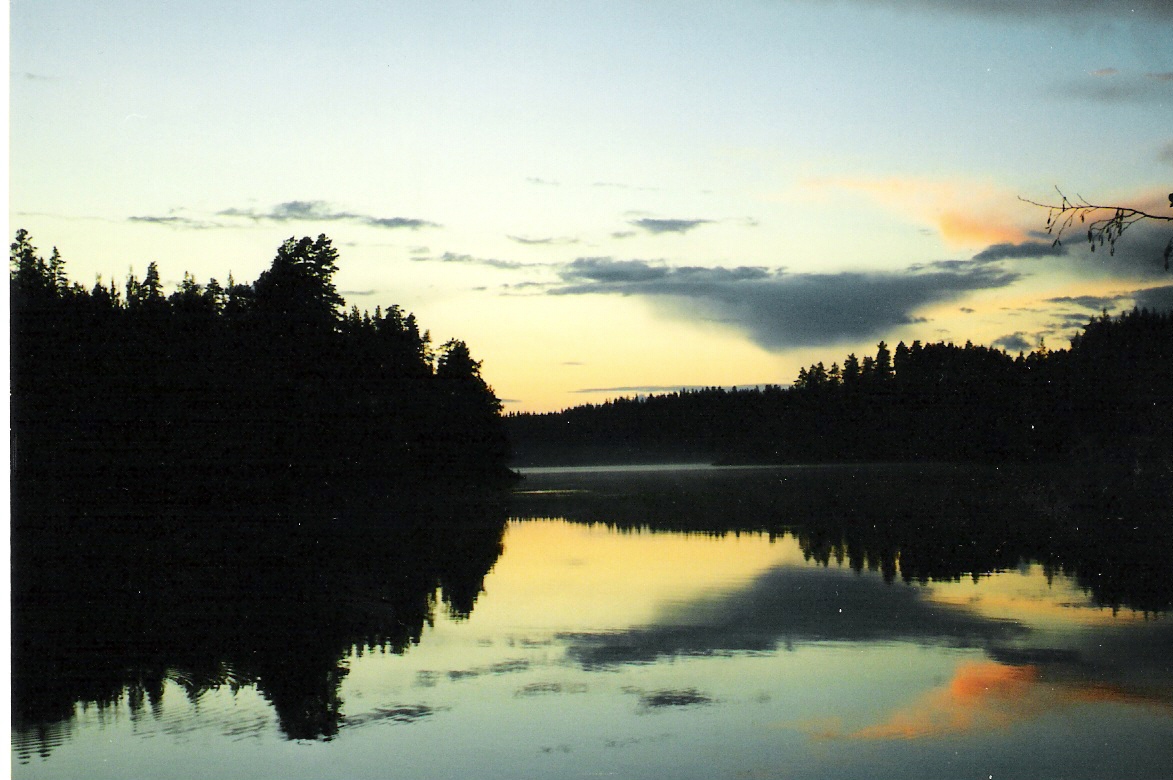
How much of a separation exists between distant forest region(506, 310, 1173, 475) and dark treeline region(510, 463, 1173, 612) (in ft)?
19.6

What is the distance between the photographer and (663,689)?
1286 centimetres

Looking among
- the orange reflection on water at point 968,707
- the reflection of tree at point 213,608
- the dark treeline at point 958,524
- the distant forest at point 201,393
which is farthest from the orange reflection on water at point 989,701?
the distant forest at point 201,393

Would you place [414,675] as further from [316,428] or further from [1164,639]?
[316,428]

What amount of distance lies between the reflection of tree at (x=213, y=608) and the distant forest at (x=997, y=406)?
34498 mm

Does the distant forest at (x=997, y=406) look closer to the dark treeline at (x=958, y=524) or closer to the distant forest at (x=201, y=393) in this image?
the dark treeline at (x=958, y=524)

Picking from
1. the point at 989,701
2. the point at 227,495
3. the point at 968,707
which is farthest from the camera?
the point at 227,495

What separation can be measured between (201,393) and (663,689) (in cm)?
3839

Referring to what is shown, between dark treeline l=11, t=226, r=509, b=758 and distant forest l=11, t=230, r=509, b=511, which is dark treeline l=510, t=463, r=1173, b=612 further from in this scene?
distant forest l=11, t=230, r=509, b=511

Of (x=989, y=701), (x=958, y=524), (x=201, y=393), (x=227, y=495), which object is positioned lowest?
(x=958, y=524)

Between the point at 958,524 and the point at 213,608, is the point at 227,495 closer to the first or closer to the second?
the point at 213,608

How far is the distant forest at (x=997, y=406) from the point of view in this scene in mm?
75438

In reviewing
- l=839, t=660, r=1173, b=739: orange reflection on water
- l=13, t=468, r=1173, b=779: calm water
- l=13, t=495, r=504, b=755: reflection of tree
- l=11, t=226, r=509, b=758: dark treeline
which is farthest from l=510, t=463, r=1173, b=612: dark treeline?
l=13, t=495, r=504, b=755: reflection of tree

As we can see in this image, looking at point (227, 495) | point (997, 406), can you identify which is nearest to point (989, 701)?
point (227, 495)

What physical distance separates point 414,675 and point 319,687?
129 centimetres
